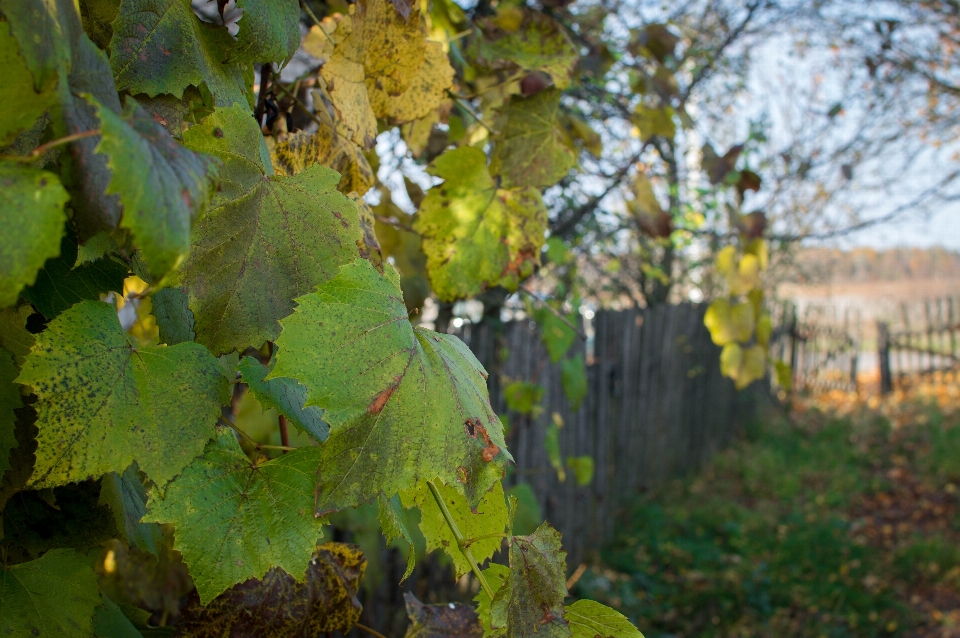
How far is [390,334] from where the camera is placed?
25.2 inches

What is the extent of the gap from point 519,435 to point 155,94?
4032 millimetres

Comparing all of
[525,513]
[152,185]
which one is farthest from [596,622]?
[525,513]

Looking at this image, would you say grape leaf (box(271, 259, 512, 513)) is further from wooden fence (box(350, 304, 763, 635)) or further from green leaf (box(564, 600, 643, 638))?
wooden fence (box(350, 304, 763, 635))

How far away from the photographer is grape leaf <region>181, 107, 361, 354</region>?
65 cm

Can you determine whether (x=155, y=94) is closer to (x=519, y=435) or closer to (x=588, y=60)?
(x=588, y=60)

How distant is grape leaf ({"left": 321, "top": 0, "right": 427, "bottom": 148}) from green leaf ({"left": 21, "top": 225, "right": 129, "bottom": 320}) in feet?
1.11

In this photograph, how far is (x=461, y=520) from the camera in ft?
2.78

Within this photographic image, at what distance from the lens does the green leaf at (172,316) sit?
2.37 ft

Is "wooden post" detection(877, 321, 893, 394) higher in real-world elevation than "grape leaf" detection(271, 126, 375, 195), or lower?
lower

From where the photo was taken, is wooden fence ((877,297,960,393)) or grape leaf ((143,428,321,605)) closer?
grape leaf ((143,428,321,605))

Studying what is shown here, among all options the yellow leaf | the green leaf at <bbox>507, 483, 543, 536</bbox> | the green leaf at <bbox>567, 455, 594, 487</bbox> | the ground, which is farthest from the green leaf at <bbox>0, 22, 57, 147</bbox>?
the ground

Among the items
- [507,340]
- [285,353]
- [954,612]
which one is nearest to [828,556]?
[954,612]

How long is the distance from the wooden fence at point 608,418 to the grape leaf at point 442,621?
225 cm

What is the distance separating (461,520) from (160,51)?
60 centimetres
